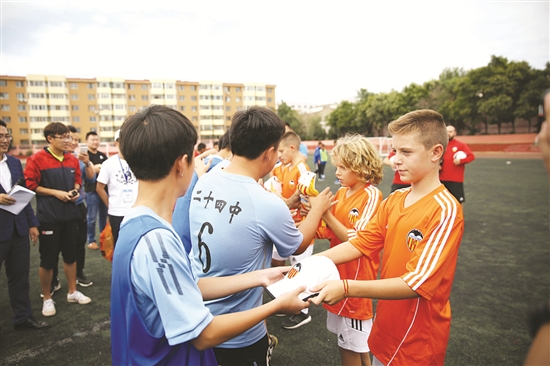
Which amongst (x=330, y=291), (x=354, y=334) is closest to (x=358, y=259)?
(x=354, y=334)

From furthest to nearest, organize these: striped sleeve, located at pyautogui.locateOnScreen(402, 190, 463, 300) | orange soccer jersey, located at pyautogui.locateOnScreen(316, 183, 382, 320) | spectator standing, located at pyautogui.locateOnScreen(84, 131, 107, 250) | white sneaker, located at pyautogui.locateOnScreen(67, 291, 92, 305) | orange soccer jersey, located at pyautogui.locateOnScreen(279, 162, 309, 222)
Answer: spectator standing, located at pyautogui.locateOnScreen(84, 131, 107, 250)
orange soccer jersey, located at pyautogui.locateOnScreen(279, 162, 309, 222)
white sneaker, located at pyautogui.locateOnScreen(67, 291, 92, 305)
orange soccer jersey, located at pyautogui.locateOnScreen(316, 183, 382, 320)
striped sleeve, located at pyautogui.locateOnScreen(402, 190, 463, 300)

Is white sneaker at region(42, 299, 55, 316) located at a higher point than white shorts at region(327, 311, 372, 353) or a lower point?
lower

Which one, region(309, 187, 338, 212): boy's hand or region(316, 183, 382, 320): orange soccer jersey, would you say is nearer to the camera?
region(309, 187, 338, 212): boy's hand

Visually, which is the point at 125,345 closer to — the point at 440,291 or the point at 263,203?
the point at 263,203

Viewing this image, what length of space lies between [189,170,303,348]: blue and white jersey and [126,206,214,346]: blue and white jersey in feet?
2.12

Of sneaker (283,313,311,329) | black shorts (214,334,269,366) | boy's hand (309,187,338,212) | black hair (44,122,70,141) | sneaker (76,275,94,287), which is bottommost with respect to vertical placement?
sneaker (283,313,311,329)

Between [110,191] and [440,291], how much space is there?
4.90m

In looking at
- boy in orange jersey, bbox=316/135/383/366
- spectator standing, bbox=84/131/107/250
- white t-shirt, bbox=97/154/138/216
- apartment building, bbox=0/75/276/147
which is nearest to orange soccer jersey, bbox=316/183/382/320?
boy in orange jersey, bbox=316/135/383/366

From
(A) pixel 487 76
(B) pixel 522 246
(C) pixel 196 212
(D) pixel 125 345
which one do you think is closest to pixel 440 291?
(C) pixel 196 212

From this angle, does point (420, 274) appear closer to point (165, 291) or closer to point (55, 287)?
point (165, 291)

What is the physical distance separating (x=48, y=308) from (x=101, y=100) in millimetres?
77263

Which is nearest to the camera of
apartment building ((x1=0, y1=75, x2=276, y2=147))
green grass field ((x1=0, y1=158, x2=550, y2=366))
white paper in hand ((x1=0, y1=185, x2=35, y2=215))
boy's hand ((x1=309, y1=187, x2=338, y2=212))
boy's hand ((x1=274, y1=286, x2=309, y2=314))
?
boy's hand ((x1=274, y1=286, x2=309, y2=314))

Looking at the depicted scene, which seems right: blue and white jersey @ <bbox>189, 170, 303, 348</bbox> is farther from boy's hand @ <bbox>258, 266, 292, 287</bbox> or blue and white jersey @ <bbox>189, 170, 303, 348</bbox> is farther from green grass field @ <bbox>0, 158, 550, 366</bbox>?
green grass field @ <bbox>0, 158, 550, 366</bbox>

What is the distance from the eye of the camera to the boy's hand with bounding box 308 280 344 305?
1.73m
